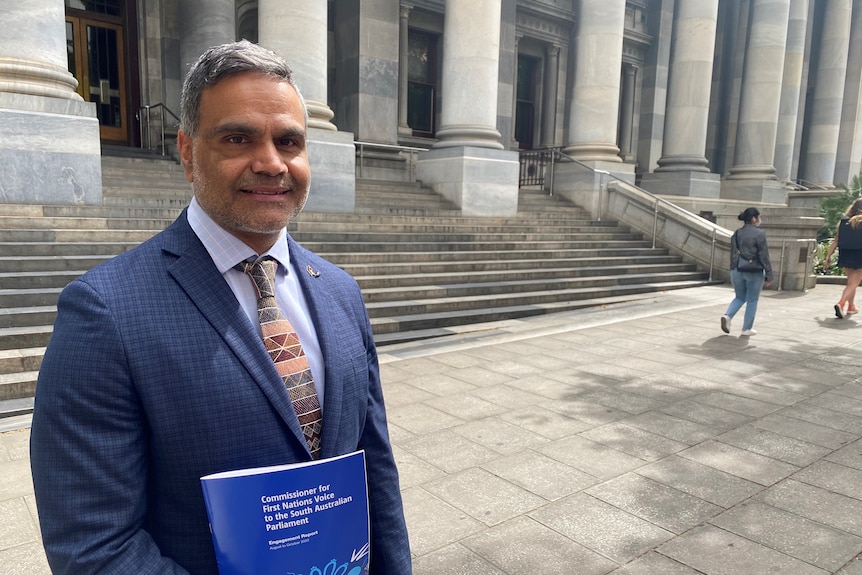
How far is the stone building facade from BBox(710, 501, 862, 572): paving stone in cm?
842

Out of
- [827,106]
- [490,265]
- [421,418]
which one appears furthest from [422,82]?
[827,106]

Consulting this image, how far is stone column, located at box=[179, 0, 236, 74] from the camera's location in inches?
531

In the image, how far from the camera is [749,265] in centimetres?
779

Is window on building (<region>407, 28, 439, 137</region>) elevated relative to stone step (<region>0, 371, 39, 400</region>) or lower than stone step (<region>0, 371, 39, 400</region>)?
elevated

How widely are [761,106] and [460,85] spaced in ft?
39.2

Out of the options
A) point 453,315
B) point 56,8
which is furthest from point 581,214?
point 56,8

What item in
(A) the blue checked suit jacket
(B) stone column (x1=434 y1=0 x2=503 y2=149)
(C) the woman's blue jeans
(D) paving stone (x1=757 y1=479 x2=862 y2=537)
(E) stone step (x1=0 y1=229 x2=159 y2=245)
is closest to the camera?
(A) the blue checked suit jacket

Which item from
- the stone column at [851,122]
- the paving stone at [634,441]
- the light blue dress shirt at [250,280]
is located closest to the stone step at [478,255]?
the paving stone at [634,441]

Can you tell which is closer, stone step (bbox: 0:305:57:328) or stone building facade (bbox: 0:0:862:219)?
stone step (bbox: 0:305:57:328)

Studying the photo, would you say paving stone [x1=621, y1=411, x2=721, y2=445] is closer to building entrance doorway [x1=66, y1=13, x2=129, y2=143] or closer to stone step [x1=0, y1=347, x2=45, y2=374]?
stone step [x1=0, y1=347, x2=45, y2=374]

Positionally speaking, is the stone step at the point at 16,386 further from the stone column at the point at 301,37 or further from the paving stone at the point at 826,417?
the stone column at the point at 301,37

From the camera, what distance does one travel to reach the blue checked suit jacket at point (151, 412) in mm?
1099

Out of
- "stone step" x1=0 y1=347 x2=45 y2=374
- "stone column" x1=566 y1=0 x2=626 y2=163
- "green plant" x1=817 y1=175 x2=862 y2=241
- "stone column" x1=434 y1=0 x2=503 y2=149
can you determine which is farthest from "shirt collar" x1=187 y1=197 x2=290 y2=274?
"green plant" x1=817 y1=175 x2=862 y2=241

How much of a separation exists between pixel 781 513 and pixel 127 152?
42.5 feet
